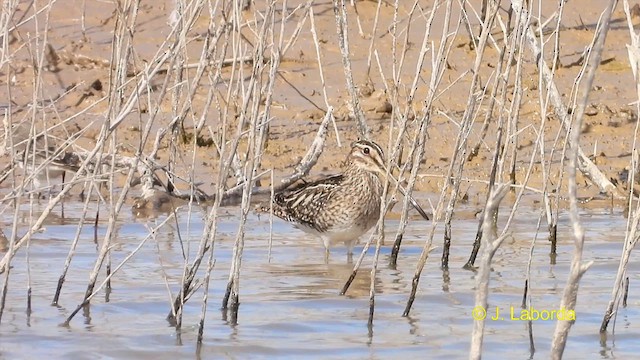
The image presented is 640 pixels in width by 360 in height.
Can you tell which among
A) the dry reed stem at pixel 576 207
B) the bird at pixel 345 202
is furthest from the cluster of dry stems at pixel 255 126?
the bird at pixel 345 202

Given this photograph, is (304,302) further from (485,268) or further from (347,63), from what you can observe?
(485,268)

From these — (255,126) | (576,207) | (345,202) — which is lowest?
(345,202)

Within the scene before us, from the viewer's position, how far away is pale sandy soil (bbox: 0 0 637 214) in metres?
10.1

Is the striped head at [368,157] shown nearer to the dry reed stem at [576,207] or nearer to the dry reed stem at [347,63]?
the dry reed stem at [347,63]

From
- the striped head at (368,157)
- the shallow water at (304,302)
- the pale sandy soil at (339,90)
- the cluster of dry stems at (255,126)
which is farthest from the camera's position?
the pale sandy soil at (339,90)

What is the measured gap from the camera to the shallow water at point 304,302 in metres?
6.11

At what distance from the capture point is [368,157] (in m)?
8.57

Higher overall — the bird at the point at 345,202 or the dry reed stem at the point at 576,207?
the dry reed stem at the point at 576,207

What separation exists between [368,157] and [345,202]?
342mm

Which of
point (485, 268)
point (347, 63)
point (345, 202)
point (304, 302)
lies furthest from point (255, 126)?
point (345, 202)

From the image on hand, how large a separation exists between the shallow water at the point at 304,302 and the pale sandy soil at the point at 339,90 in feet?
3.84

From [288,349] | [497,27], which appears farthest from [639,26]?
[288,349]

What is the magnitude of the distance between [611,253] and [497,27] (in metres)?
3.60

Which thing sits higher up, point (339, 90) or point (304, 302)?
point (339, 90)
